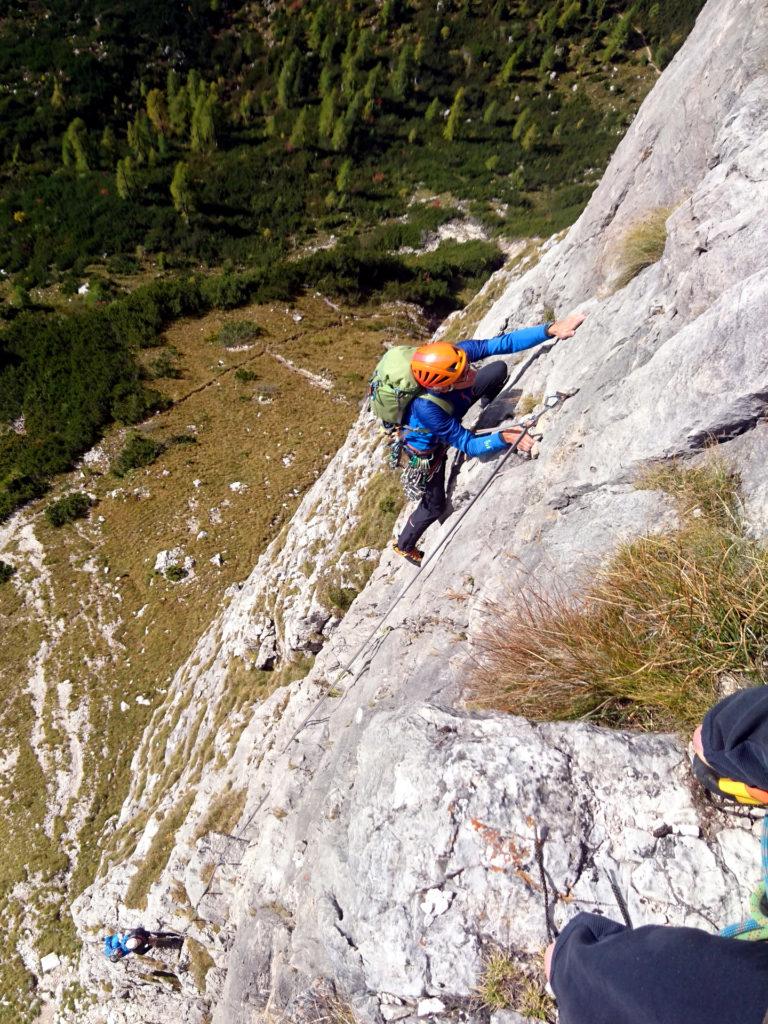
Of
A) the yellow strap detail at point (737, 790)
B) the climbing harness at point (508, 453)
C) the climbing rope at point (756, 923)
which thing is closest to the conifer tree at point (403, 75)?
the climbing harness at point (508, 453)

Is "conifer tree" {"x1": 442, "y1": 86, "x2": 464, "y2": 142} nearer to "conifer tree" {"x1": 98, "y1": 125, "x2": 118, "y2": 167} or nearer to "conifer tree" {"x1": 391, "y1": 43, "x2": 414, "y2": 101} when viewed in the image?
"conifer tree" {"x1": 391, "y1": 43, "x2": 414, "y2": 101}

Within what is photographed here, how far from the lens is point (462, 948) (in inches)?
125

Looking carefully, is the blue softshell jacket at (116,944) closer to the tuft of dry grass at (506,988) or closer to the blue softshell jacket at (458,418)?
the tuft of dry grass at (506,988)

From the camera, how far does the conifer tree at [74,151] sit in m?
40.6

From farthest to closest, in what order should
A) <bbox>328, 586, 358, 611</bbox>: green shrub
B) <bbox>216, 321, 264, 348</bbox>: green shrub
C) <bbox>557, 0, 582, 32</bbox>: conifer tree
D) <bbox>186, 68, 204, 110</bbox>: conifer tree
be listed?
<bbox>557, 0, 582, 32</bbox>: conifer tree, <bbox>186, 68, 204, 110</bbox>: conifer tree, <bbox>216, 321, 264, 348</bbox>: green shrub, <bbox>328, 586, 358, 611</bbox>: green shrub

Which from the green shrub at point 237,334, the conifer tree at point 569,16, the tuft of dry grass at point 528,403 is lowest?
the green shrub at point 237,334

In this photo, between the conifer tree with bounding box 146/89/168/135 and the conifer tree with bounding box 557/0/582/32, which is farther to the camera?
the conifer tree with bounding box 557/0/582/32

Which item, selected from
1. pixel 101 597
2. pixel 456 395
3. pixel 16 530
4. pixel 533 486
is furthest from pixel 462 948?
pixel 16 530

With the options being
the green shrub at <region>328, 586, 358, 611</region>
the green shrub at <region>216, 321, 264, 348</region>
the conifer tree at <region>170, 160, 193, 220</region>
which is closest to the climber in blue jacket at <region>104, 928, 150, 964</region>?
the green shrub at <region>328, 586, 358, 611</region>

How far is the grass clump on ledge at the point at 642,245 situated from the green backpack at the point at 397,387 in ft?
9.90

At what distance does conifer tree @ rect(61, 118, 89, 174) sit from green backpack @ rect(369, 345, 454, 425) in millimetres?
49501

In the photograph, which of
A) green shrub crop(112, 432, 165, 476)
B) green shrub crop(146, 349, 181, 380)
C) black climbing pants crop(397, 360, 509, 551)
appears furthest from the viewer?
green shrub crop(146, 349, 181, 380)

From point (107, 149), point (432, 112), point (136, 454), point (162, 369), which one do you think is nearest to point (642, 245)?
point (136, 454)

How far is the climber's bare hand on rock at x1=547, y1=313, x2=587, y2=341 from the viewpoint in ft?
21.7
